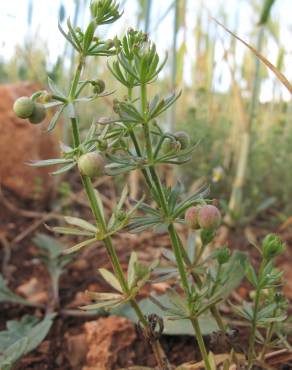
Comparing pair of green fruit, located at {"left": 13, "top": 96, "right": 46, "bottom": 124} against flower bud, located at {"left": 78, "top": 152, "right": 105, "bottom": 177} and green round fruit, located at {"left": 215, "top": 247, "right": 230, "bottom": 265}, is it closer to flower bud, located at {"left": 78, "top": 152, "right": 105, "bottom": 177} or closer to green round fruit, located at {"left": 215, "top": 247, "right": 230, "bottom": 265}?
flower bud, located at {"left": 78, "top": 152, "right": 105, "bottom": 177}

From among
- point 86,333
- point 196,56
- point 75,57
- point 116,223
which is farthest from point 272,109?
point 116,223

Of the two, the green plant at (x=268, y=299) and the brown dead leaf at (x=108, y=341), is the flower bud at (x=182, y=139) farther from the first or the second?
the brown dead leaf at (x=108, y=341)

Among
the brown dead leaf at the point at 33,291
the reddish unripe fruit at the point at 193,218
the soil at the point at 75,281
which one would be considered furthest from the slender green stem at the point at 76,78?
the brown dead leaf at the point at 33,291

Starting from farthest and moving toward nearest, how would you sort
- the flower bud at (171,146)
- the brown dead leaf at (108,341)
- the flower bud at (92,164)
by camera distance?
the brown dead leaf at (108,341) → the flower bud at (171,146) → the flower bud at (92,164)

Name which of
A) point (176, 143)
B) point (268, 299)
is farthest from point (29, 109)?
point (268, 299)

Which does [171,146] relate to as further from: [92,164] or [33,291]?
[33,291]
